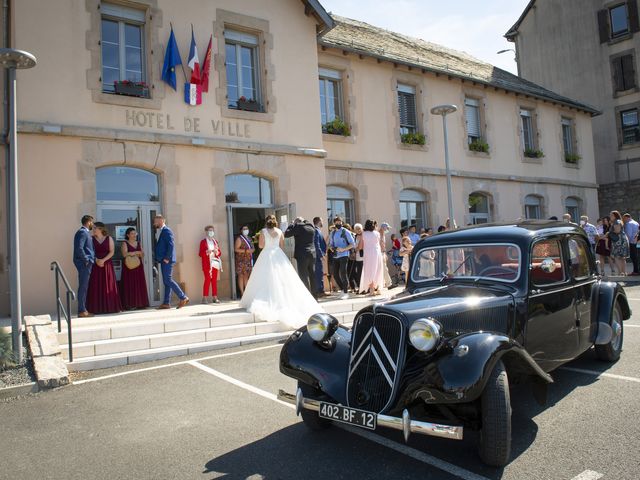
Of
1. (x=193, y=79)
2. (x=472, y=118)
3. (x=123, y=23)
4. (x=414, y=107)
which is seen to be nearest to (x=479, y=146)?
(x=472, y=118)

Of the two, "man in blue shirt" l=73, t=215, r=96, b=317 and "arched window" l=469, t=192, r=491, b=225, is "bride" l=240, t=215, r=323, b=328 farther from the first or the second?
"arched window" l=469, t=192, r=491, b=225

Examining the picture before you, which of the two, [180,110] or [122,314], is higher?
[180,110]

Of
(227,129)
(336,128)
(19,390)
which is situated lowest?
(19,390)

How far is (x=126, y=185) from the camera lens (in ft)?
32.1

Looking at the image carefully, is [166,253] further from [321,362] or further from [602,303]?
[602,303]

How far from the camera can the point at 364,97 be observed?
1391 centimetres

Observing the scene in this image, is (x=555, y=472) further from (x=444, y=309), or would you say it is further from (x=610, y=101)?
(x=610, y=101)

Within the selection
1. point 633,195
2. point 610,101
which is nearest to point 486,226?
point 633,195

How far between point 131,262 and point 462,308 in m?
6.99

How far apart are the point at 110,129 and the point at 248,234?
349 centimetres

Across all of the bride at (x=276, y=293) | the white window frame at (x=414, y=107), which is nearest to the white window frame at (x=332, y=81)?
the white window frame at (x=414, y=107)

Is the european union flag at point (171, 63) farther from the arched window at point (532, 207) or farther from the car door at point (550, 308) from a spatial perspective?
the arched window at point (532, 207)

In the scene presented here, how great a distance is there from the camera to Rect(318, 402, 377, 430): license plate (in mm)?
3014

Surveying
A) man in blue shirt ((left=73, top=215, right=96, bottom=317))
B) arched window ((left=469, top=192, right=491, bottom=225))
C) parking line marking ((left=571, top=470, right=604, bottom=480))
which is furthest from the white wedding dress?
arched window ((left=469, top=192, right=491, bottom=225))
